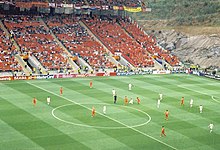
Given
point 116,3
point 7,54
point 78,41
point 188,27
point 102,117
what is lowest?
point 102,117

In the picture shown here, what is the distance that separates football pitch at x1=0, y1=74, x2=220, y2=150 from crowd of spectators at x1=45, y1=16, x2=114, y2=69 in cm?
1218

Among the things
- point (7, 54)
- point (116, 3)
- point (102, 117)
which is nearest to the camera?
point (102, 117)

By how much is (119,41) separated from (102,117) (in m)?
Answer: 42.9

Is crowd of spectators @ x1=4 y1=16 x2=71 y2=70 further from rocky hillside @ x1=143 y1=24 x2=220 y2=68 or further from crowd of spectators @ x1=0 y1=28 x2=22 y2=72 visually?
rocky hillside @ x1=143 y1=24 x2=220 y2=68

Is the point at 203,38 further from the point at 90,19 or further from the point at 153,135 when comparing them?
the point at 153,135

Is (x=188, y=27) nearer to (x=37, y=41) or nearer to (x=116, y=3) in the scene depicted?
(x=116, y=3)

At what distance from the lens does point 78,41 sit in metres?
77.0

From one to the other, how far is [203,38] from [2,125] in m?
67.4

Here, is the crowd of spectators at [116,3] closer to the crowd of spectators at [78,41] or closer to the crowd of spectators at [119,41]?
the crowd of spectators at [119,41]

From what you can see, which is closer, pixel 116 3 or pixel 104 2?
pixel 104 2

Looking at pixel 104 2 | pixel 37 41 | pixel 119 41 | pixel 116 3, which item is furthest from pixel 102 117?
pixel 116 3

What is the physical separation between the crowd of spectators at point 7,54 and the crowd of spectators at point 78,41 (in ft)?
32.8

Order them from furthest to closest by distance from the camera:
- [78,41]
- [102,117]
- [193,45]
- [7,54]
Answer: [193,45] < [78,41] < [7,54] < [102,117]

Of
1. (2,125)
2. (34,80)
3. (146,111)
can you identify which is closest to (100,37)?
(34,80)
